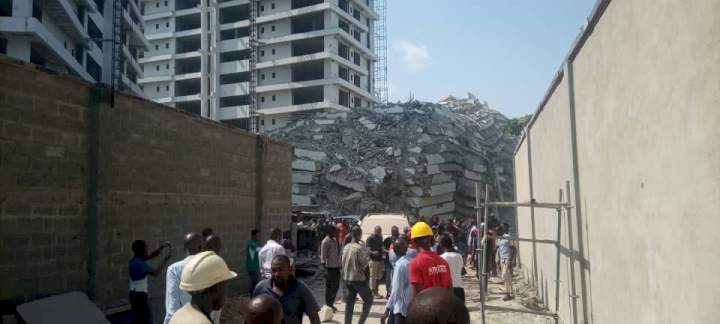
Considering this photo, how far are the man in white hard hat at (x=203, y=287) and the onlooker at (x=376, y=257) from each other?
7.81 meters

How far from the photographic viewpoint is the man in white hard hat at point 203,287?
3113mm

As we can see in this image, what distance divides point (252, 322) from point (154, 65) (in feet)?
219

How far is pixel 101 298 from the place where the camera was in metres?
8.42

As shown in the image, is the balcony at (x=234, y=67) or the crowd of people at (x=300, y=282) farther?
the balcony at (x=234, y=67)

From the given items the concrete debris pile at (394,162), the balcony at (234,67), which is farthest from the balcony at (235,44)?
the concrete debris pile at (394,162)

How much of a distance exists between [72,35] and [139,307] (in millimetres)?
34737

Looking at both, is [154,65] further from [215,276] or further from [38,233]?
[215,276]

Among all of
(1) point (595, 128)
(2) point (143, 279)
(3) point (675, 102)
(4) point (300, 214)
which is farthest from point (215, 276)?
(4) point (300, 214)

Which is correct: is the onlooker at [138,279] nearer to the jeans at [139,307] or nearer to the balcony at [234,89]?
the jeans at [139,307]

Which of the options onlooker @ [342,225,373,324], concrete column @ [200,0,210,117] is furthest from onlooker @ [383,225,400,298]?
concrete column @ [200,0,210,117]

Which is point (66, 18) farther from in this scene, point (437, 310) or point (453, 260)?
point (437, 310)

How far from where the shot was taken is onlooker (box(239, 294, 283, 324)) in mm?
2838

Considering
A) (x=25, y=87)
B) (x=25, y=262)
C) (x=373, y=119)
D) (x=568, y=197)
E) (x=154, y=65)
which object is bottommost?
(x=25, y=262)

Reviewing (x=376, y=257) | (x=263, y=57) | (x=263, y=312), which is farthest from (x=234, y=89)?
(x=263, y=312)
